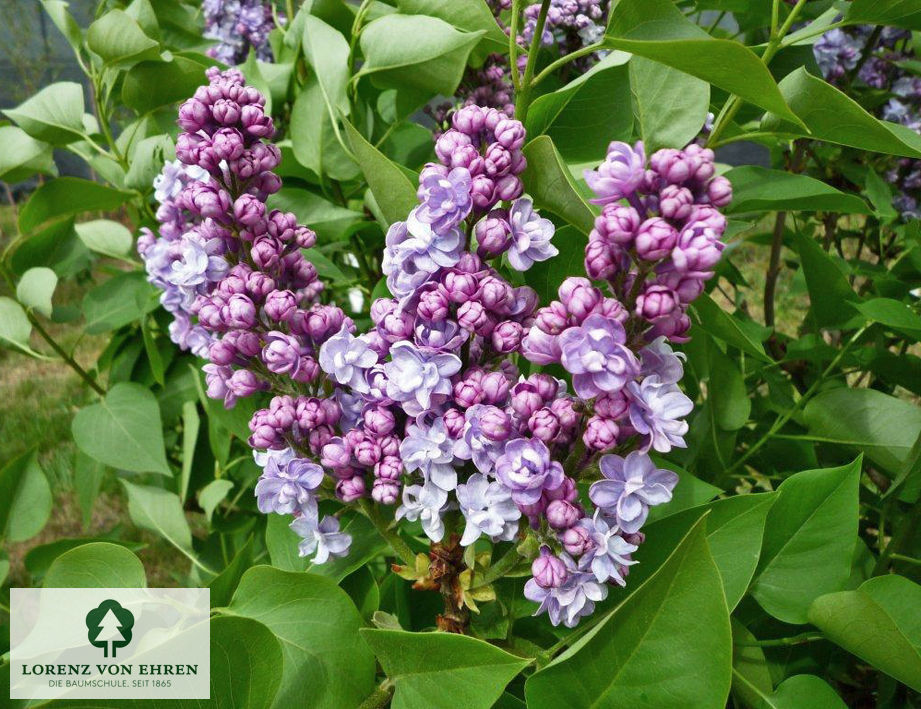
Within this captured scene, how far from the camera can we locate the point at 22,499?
0.90 metres

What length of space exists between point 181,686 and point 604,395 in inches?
11.8

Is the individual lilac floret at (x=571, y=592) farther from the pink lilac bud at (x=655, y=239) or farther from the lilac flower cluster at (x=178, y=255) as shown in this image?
the lilac flower cluster at (x=178, y=255)

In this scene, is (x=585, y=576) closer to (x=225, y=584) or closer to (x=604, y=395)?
(x=604, y=395)

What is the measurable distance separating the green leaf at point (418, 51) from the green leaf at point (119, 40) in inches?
10.0

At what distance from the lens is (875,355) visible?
0.84 metres

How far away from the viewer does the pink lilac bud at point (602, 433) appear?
42 cm

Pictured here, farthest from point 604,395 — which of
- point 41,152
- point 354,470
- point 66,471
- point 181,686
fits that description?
point 66,471

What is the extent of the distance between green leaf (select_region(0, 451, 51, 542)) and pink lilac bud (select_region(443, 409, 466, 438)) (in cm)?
62

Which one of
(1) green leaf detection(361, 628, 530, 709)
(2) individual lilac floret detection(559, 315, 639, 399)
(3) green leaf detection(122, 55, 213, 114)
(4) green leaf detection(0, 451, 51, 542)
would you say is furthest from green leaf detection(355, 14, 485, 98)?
(4) green leaf detection(0, 451, 51, 542)

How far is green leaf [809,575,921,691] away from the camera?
0.50m

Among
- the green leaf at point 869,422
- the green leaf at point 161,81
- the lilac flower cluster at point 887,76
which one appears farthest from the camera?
the lilac flower cluster at point 887,76

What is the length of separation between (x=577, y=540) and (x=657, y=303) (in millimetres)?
137

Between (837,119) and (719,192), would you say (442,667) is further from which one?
(837,119)

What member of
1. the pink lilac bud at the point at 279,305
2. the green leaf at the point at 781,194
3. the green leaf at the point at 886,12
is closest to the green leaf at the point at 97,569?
the pink lilac bud at the point at 279,305
